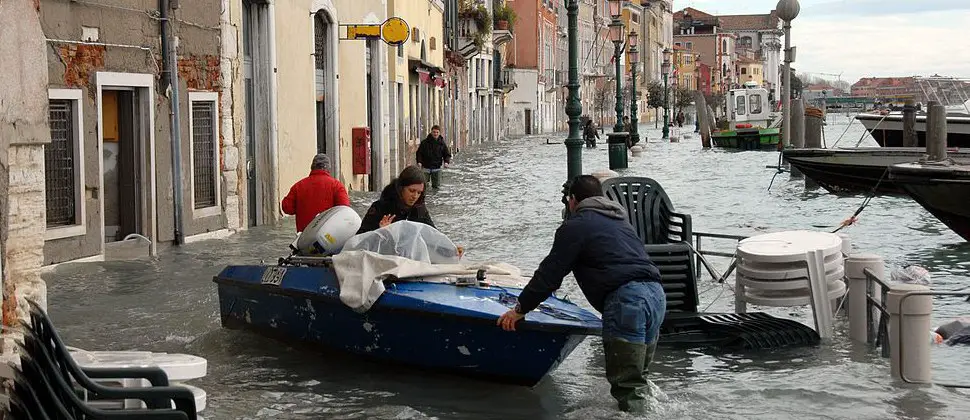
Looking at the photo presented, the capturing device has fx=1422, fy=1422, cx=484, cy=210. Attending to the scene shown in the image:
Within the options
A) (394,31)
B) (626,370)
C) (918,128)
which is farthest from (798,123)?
(626,370)

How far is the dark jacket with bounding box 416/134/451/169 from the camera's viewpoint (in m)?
27.3

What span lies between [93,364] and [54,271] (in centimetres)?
779

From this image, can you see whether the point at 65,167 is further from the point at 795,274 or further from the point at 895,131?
the point at 895,131

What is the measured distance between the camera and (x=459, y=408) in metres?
7.95

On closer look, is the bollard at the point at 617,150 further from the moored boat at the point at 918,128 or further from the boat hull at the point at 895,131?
the moored boat at the point at 918,128

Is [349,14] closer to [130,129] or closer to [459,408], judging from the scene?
[130,129]

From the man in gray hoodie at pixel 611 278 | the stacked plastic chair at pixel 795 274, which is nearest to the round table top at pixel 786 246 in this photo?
the stacked plastic chair at pixel 795 274

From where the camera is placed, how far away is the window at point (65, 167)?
1320 cm

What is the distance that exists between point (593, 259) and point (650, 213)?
415cm

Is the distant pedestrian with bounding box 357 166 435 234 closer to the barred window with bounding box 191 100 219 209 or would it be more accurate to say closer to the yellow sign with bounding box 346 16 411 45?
the barred window with bounding box 191 100 219 209

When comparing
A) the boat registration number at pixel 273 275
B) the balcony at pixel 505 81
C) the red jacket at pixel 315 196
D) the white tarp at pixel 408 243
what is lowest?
the boat registration number at pixel 273 275

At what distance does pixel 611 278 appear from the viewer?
7.23m

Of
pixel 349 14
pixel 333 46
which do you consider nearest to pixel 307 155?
pixel 333 46

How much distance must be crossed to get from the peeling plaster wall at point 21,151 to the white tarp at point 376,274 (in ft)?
6.54
